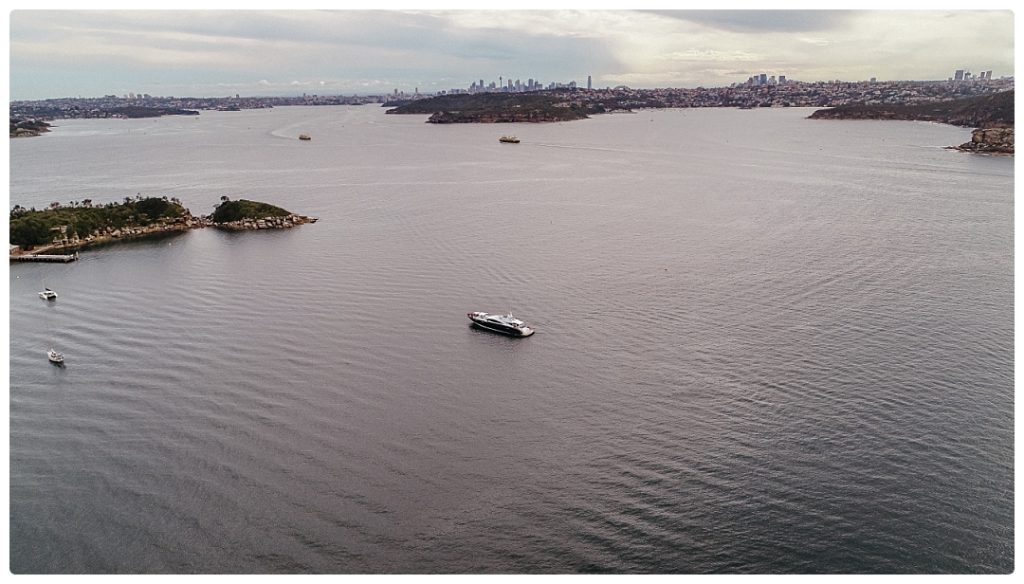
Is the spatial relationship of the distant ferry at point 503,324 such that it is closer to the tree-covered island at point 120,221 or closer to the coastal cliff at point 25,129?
the tree-covered island at point 120,221

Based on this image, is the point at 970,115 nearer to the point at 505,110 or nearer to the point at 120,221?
the point at 505,110

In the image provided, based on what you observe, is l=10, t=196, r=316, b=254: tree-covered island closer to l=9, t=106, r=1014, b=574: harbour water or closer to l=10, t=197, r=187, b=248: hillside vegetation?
l=10, t=197, r=187, b=248: hillside vegetation

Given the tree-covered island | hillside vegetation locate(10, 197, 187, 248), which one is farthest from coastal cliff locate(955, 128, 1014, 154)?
hillside vegetation locate(10, 197, 187, 248)

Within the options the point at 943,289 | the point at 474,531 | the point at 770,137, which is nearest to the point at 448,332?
the point at 474,531

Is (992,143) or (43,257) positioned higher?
(992,143)

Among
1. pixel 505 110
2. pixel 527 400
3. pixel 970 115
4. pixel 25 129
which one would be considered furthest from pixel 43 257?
pixel 505 110

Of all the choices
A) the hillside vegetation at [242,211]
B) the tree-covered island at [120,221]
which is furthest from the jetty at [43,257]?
the hillside vegetation at [242,211]
